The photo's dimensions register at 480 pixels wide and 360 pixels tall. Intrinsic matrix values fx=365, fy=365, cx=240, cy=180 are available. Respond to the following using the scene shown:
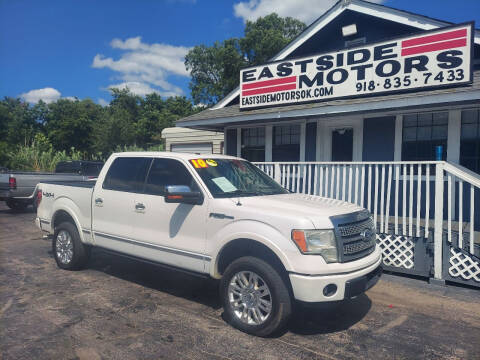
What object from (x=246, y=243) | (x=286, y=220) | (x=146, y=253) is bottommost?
(x=146, y=253)

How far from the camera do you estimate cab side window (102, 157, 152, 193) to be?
5.18 m

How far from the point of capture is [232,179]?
15.8 ft

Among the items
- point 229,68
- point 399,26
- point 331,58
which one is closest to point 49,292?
point 331,58

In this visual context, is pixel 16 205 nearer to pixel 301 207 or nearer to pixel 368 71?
pixel 368 71

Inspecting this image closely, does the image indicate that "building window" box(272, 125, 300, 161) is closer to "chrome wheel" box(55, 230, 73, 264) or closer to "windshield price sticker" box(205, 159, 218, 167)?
"windshield price sticker" box(205, 159, 218, 167)

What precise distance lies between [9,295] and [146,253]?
1.94 m

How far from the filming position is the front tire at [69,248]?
19.2ft

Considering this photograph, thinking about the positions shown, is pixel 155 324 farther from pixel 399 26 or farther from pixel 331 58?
pixel 399 26

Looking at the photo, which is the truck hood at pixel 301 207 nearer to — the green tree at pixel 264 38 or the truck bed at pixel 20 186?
the truck bed at pixel 20 186

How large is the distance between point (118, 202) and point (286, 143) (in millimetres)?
7067

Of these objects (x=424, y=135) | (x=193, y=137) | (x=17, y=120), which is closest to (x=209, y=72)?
(x=193, y=137)

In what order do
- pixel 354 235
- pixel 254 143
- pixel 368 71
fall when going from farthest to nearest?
pixel 254 143, pixel 368 71, pixel 354 235

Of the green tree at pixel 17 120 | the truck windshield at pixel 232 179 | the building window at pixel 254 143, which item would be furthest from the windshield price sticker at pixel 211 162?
the green tree at pixel 17 120

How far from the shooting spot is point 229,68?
3844 centimetres
